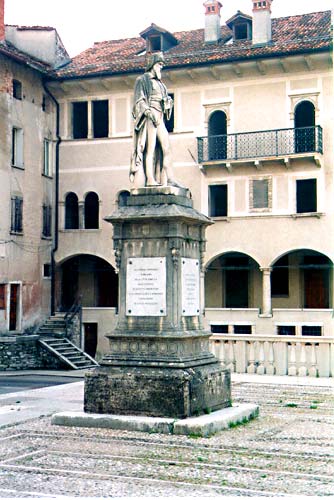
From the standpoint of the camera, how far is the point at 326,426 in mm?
13398

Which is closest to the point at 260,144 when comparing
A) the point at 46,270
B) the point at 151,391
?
the point at 46,270

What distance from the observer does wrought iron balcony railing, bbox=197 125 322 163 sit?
33.4 meters

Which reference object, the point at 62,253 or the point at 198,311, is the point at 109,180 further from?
the point at 198,311

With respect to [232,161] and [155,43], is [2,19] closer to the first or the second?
[155,43]

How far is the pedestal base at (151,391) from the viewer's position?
1262cm

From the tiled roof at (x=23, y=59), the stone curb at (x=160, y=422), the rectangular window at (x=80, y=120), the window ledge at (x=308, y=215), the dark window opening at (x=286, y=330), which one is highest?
the tiled roof at (x=23, y=59)

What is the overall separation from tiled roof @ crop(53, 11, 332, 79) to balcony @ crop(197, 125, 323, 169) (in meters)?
3.07

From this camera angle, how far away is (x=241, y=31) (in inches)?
1458

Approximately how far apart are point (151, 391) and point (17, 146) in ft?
77.8

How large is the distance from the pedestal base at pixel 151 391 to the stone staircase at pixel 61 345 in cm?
1896

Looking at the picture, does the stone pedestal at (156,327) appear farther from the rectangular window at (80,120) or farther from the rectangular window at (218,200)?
the rectangular window at (80,120)

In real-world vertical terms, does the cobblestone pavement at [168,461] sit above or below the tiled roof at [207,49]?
below

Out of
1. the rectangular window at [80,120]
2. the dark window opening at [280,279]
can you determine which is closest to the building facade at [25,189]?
the rectangular window at [80,120]

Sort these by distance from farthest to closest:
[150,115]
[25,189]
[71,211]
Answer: [71,211] → [25,189] → [150,115]
